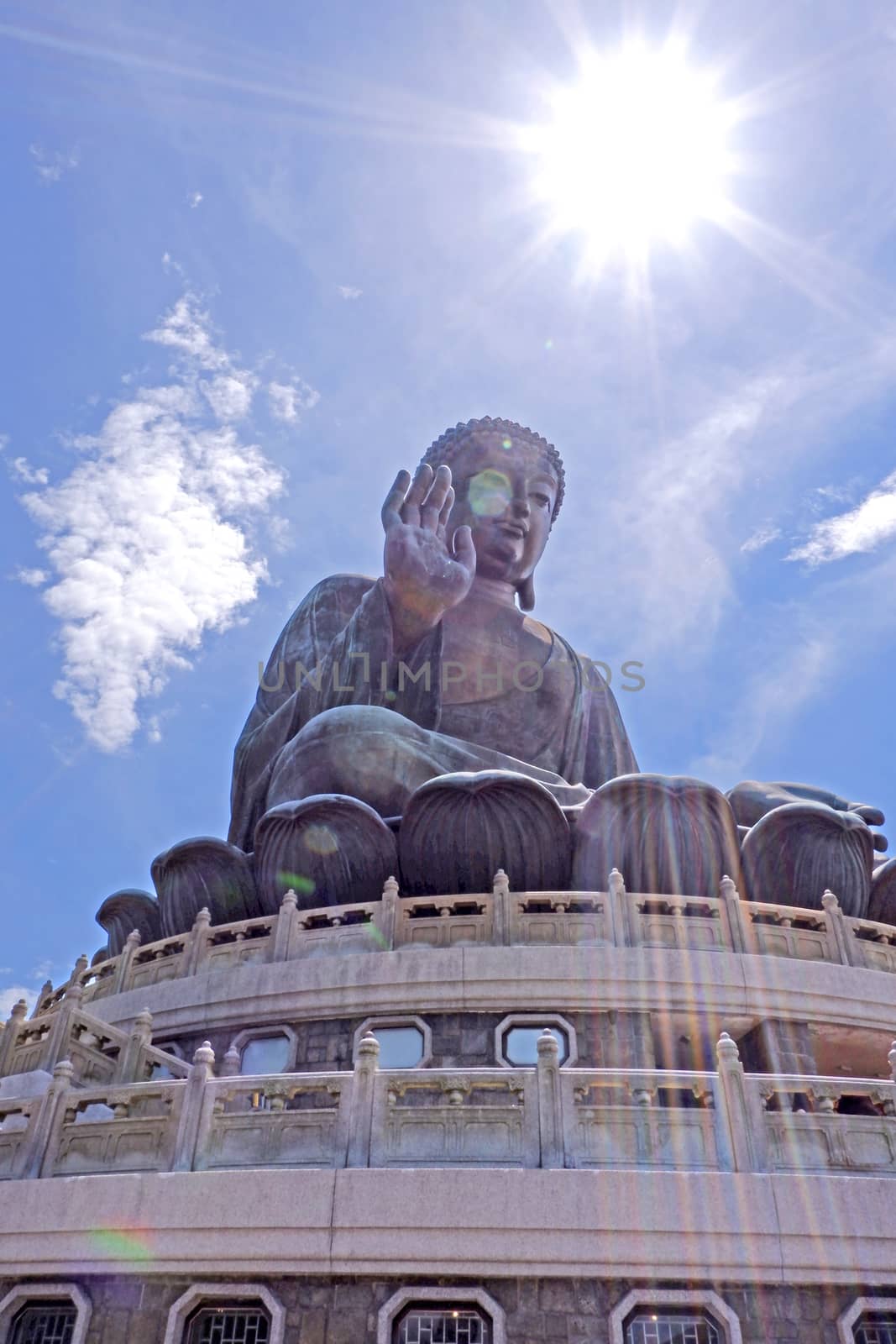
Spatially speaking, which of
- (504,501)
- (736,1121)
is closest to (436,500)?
(504,501)

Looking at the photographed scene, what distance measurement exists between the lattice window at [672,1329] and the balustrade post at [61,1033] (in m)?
4.18

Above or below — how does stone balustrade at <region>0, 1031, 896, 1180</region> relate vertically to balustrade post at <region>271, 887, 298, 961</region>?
below

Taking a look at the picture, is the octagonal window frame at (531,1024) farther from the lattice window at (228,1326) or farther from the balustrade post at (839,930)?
the lattice window at (228,1326)

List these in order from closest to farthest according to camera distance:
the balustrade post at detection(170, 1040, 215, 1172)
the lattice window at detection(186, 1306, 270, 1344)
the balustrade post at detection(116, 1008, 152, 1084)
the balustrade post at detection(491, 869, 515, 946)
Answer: the lattice window at detection(186, 1306, 270, 1344), the balustrade post at detection(170, 1040, 215, 1172), the balustrade post at detection(116, 1008, 152, 1084), the balustrade post at detection(491, 869, 515, 946)

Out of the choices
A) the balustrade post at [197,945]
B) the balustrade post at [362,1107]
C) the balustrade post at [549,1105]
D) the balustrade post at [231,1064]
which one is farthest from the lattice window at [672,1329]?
the balustrade post at [197,945]

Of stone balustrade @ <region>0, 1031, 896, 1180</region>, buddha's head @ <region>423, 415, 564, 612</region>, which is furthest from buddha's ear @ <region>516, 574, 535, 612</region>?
stone balustrade @ <region>0, 1031, 896, 1180</region>

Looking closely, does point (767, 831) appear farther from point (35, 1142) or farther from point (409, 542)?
point (35, 1142)

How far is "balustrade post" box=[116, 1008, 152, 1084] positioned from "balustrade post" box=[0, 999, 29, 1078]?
4.82ft

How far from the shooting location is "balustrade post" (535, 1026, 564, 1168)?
5758 mm

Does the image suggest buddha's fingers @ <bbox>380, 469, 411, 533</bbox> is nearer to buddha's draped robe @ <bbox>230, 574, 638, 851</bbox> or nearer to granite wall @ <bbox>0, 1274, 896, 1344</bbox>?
buddha's draped robe @ <bbox>230, 574, 638, 851</bbox>

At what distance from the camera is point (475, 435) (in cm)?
1800

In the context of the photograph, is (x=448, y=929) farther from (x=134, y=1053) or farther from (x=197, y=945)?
(x=134, y=1053)

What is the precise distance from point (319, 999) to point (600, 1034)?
216cm

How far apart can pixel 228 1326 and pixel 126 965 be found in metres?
5.22
